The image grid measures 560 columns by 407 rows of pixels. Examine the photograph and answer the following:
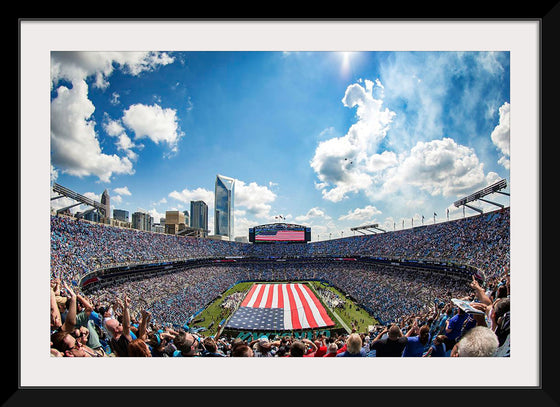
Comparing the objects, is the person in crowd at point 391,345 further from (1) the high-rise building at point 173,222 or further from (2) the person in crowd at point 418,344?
(1) the high-rise building at point 173,222

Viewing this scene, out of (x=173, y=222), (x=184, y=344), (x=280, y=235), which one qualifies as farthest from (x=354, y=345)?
(x=280, y=235)

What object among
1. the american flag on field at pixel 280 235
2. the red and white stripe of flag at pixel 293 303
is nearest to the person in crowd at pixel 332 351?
the red and white stripe of flag at pixel 293 303

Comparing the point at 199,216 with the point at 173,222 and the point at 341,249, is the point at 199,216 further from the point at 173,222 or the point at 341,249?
the point at 341,249

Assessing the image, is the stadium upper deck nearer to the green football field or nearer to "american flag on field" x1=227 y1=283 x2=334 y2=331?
the green football field

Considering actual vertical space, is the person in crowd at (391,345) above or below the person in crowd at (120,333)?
below

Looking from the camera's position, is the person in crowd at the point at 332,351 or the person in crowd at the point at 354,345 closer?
the person in crowd at the point at 354,345
